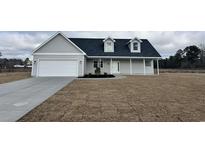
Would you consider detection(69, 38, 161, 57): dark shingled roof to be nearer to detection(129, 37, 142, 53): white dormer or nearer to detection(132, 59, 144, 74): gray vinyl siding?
detection(129, 37, 142, 53): white dormer

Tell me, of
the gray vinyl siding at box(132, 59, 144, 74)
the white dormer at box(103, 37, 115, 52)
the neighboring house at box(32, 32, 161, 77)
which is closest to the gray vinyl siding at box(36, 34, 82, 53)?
the neighboring house at box(32, 32, 161, 77)

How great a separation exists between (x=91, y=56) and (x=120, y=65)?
4.57m

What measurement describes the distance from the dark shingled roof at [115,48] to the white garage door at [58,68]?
13.6 ft

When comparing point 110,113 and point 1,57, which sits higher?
point 1,57

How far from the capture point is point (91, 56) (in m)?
22.5

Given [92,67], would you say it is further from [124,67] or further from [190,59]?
[190,59]

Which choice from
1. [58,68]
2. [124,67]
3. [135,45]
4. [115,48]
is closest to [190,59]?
[135,45]

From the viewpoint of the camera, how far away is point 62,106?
568 cm

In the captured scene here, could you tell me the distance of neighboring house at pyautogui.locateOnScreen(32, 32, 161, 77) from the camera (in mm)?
19375

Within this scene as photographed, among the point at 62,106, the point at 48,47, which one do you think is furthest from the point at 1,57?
the point at 62,106
